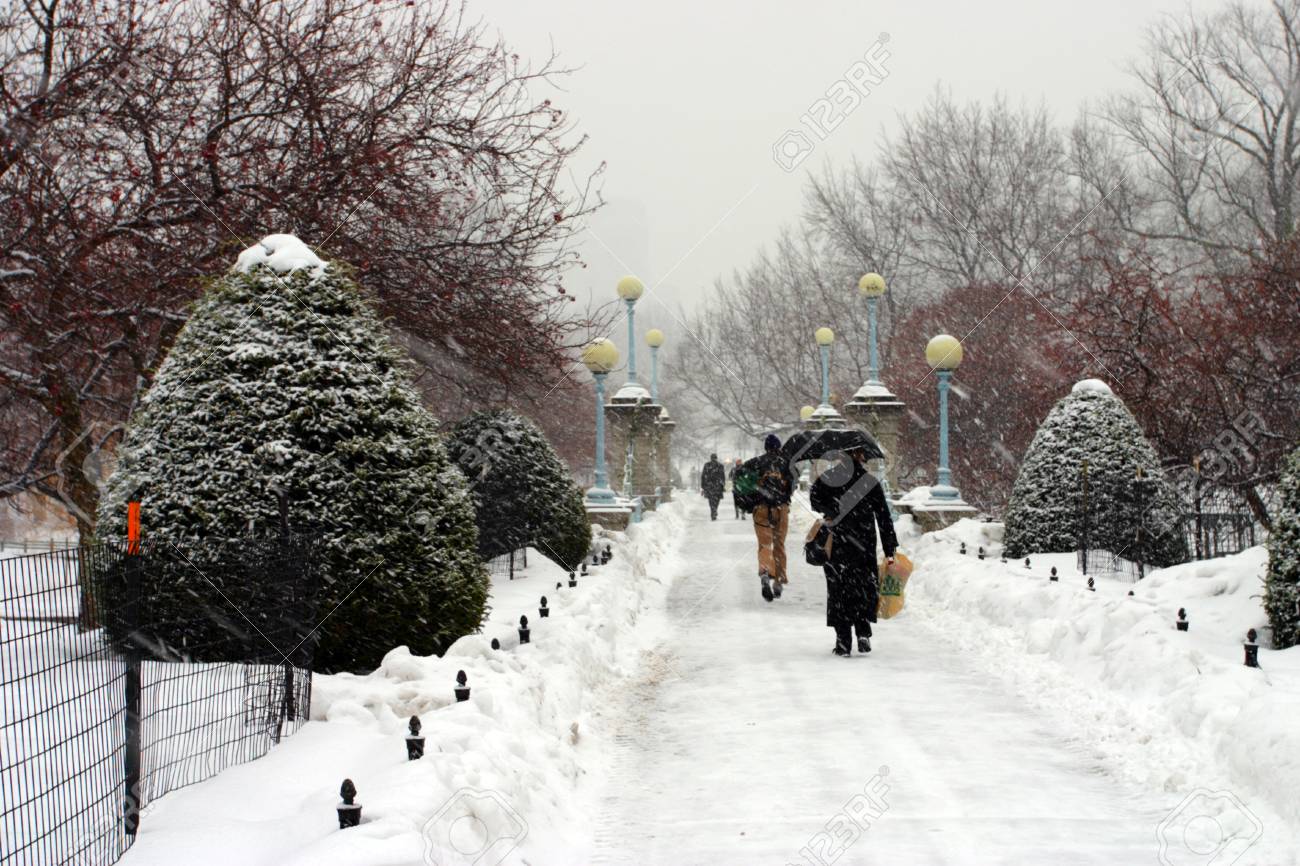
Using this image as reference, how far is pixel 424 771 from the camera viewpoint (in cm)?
484

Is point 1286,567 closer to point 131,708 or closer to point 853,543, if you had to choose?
point 853,543

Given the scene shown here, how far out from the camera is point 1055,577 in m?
10.7

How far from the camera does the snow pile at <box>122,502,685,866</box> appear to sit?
427cm

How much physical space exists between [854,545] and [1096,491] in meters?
4.49

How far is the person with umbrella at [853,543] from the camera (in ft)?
32.7

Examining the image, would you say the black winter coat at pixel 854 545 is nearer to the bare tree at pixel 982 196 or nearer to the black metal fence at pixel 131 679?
the black metal fence at pixel 131 679

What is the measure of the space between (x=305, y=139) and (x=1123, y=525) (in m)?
9.79

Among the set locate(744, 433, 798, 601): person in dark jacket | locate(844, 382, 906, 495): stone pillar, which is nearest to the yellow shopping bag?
locate(744, 433, 798, 601): person in dark jacket

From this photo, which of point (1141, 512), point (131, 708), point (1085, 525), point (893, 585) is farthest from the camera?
point (1141, 512)

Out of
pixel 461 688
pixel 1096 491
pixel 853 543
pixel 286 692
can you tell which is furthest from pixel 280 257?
pixel 1096 491

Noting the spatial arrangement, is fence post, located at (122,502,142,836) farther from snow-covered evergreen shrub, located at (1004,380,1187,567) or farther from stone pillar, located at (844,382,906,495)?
stone pillar, located at (844,382,906,495)

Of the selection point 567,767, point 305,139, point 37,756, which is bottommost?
point 567,767

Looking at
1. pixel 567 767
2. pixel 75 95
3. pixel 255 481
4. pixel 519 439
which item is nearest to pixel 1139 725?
pixel 567 767

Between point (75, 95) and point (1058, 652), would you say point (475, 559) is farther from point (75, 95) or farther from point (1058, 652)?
point (75, 95)
